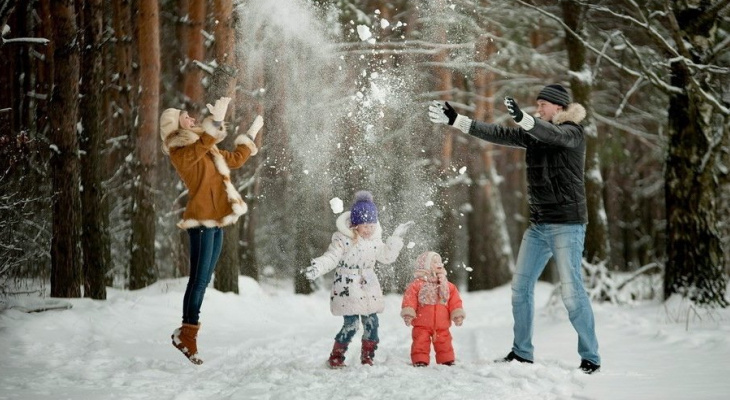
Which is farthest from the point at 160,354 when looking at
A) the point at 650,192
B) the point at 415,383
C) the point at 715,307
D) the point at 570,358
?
the point at 650,192

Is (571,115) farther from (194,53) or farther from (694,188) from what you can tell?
(194,53)

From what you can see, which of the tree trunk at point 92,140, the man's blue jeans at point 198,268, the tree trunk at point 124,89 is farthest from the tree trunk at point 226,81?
the man's blue jeans at point 198,268

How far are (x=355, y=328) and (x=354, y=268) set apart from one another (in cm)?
46

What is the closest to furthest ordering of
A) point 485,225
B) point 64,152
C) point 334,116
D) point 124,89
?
point 64,152 < point 124,89 < point 334,116 < point 485,225

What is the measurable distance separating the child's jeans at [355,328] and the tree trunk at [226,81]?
539 centimetres

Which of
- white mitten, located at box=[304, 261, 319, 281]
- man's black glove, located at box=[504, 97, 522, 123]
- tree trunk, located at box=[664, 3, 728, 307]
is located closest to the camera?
man's black glove, located at box=[504, 97, 522, 123]

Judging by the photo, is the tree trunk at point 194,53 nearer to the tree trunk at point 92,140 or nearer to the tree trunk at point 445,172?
the tree trunk at point 92,140

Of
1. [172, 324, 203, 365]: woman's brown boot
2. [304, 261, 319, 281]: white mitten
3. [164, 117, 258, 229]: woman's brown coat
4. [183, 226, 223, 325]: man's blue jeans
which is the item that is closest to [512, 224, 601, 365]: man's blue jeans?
[304, 261, 319, 281]: white mitten

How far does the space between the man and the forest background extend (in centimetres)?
292

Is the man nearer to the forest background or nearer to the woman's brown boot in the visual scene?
the woman's brown boot

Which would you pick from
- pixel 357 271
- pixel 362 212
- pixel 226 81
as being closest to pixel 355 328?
pixel 357 271

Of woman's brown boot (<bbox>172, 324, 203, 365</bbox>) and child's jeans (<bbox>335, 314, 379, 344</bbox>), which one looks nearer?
child's jeans (<bbox>335, 314, 379, 344</bbox>)

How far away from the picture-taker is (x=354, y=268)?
5.52m

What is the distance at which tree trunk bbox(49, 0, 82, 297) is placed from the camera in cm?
821
